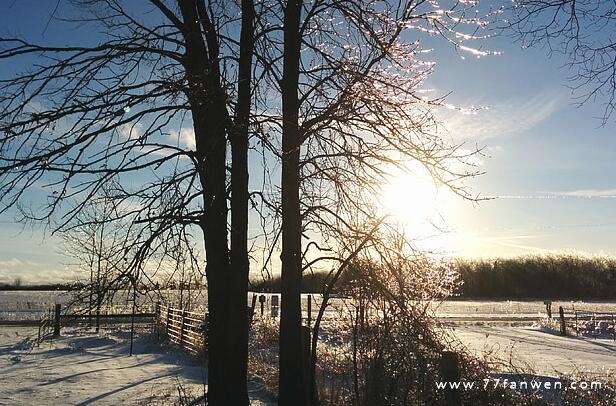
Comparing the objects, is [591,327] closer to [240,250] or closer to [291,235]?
[291,235]

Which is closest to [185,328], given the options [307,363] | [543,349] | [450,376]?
[543,349]

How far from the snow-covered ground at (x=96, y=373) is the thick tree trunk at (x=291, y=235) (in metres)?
2.11

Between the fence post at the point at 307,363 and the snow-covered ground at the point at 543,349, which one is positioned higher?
the fence post at the point at 307,363

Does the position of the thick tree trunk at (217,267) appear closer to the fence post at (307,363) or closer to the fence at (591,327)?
the fence post at (307,363)

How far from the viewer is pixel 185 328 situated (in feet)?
72.5

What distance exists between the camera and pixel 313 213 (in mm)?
8500

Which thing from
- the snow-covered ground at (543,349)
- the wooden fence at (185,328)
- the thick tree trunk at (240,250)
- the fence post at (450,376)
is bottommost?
the snow-covered ground at (543,349)

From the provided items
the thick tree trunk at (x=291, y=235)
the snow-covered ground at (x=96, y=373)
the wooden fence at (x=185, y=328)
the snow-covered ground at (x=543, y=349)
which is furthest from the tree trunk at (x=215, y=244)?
the wooden fence at (x=185, y=328)

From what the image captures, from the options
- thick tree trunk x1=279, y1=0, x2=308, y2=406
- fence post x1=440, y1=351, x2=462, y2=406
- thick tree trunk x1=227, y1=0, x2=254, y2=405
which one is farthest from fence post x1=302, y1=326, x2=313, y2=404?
fence post x1=440, y1=351, x2=462, y2=406

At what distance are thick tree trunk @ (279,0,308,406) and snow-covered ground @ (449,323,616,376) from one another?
4.52m

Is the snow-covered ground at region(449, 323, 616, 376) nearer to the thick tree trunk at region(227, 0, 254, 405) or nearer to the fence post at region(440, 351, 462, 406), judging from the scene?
the fence post at region(440, 351, 462, 406)

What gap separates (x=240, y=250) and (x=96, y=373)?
9.40 metres

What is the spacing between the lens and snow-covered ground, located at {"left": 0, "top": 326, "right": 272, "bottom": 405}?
37.8ft

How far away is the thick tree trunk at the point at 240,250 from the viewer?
8188 mm
